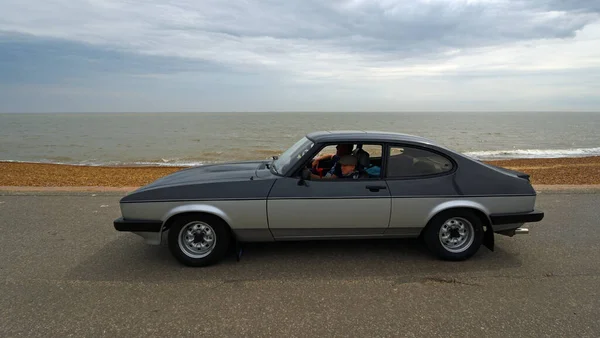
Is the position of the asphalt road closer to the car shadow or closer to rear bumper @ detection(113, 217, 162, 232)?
the car shadow

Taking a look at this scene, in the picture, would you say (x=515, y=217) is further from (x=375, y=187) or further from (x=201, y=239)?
(x=201, y=239)

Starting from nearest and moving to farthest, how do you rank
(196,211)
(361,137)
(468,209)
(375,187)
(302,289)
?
(302,289)
(196,211)
(375,187)
(468,209)
(361,137)

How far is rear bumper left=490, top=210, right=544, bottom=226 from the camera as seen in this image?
3.77 meters

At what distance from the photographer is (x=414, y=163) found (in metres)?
3.82

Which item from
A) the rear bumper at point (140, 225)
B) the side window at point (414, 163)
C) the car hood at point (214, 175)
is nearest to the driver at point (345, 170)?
the side window at point (414, 163)

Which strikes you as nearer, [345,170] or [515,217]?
[515,217]

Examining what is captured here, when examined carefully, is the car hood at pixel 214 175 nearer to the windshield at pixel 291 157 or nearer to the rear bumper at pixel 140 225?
the windshield at pixel 291 157

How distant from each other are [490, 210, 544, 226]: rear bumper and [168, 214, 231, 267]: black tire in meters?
2.93

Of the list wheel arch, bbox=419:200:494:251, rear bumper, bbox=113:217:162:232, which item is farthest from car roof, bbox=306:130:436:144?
rear bumper, bbox=113:217:162:232

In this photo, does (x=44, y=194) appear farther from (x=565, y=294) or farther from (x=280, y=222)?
(x=565, y=294)

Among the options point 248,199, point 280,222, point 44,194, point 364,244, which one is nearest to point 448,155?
point 364,244

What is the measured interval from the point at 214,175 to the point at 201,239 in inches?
29.8

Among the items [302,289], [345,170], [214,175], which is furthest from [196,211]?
[345,170]

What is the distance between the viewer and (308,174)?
144 inches
